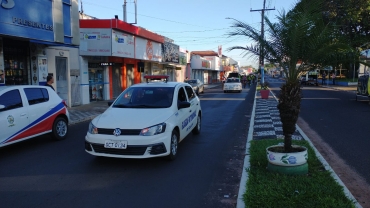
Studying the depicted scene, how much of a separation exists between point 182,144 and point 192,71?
43.0m

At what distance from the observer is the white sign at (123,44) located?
61.0 ft

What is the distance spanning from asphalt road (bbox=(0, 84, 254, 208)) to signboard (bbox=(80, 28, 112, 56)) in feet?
35.7

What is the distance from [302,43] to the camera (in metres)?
5.55

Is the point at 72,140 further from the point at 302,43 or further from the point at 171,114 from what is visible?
the point at 302,43

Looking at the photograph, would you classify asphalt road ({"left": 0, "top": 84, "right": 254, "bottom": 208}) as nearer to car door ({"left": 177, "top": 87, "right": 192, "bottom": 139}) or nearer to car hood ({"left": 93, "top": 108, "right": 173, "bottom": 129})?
car door ({"left": 177, "top": 87, "right": 192, "bottom": 139})

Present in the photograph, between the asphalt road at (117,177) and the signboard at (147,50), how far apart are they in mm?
15088

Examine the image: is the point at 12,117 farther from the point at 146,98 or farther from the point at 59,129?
the point at 146,98

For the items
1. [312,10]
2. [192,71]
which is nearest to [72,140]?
[312,10]

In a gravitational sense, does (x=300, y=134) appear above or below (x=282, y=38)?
below

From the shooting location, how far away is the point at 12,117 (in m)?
6.81

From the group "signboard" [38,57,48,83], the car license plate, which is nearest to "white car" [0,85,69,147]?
the car license plate

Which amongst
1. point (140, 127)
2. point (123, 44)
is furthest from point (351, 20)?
point (140, 127)

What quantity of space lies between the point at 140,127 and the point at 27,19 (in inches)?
333

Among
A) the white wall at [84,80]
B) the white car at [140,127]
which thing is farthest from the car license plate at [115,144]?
the white wall at [84,80]
